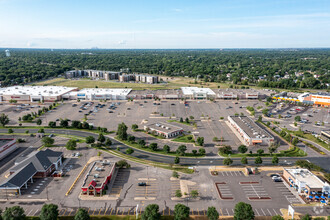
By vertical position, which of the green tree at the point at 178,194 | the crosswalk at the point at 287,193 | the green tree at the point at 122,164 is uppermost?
the green tree at the point at 122,164

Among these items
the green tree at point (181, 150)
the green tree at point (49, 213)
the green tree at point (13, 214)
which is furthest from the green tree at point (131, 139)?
the green tree at point (13, 214)

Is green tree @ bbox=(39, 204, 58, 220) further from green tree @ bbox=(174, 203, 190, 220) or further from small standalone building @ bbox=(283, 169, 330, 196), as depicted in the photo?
small standalone building @ bbox=(283, 169, 330, 196)

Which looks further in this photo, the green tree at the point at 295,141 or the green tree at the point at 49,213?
the green tree at the point at 295,141

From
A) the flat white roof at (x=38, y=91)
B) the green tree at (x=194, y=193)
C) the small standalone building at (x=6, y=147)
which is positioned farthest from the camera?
the flat white roof at (x=38, y=91)

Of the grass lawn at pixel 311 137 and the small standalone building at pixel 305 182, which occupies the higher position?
the grass lawn at pixel 311 137

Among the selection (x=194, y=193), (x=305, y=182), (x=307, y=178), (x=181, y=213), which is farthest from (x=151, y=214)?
(x=307, y=178)

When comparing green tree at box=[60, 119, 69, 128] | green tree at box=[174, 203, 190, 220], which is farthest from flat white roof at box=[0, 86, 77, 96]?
green tree at box=[174, 203, 190, 220]

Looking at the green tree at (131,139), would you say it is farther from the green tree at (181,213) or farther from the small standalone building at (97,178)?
the green tree at (181,213)

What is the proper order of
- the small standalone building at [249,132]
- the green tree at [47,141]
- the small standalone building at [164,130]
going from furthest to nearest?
1. the small standalone building at [164,130]
2. the small standalone building at [249,132]
3. the green tree at [47,141]
